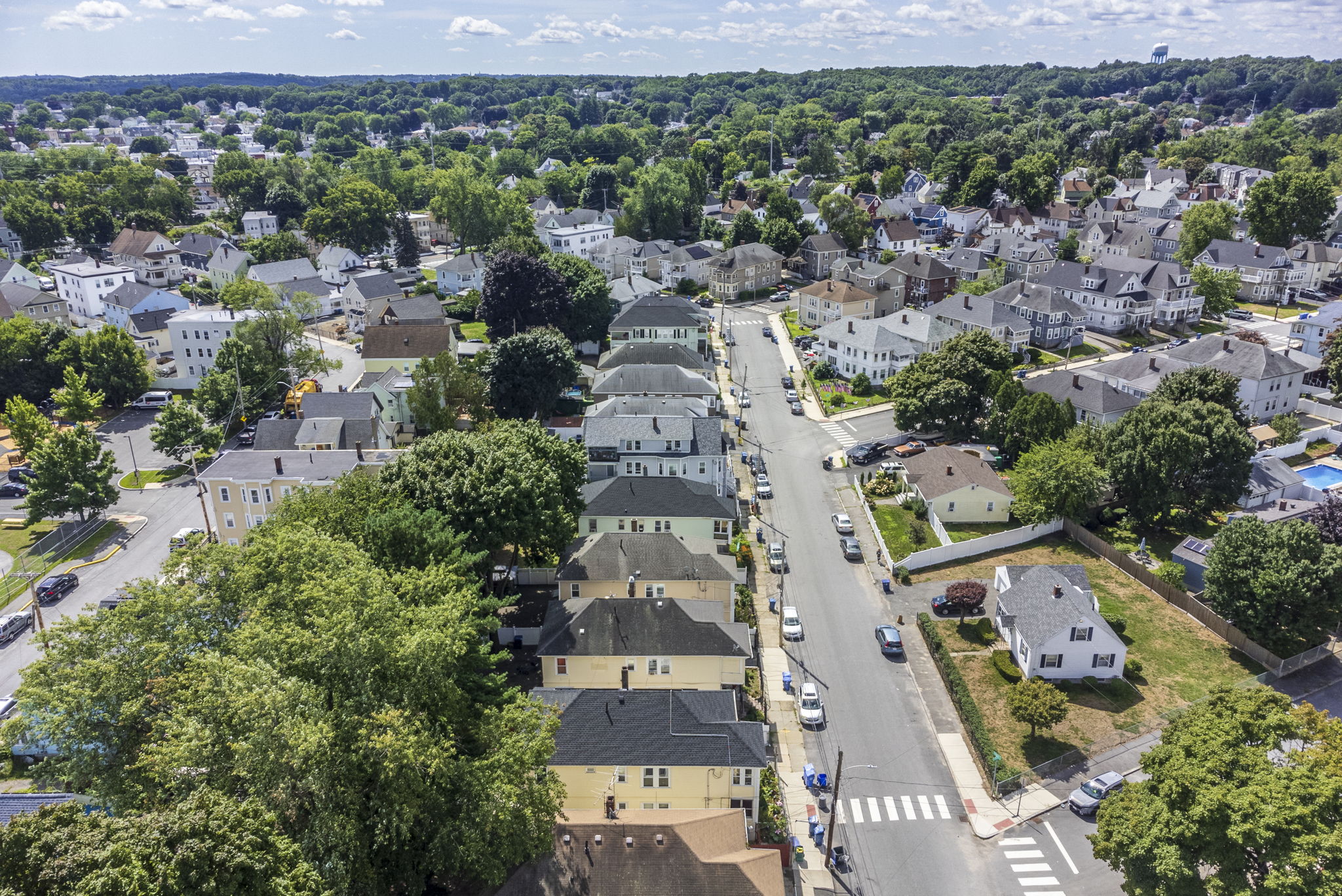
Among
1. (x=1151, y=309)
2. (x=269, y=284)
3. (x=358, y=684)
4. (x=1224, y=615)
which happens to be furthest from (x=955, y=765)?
(x=269, y=284)

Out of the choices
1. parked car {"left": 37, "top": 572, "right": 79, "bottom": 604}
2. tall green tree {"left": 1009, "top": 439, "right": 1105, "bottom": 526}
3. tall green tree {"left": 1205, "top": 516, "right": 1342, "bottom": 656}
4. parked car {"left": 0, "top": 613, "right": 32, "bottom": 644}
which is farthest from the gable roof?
parked car {"left": 0, "top": 613, "right": 32, "bottom": 644}

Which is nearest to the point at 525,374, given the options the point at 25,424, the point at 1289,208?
the point at 25,424

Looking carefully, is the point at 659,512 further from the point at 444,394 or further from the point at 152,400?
the point at 152,400

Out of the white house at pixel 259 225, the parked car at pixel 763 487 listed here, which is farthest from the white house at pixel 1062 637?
the white house at pixel 259 225

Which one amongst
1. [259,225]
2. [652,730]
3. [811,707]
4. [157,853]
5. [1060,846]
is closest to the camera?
[157,853]

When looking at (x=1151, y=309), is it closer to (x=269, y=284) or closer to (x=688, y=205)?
(x=688, y=205)

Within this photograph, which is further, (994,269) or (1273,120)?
(1273,120)
